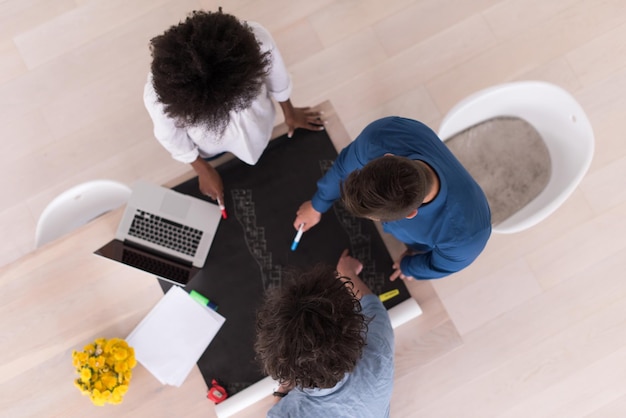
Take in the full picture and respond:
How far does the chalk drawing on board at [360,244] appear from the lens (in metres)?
1.19

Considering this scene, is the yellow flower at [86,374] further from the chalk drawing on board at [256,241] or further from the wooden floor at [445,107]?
the wooden floor at [445,107]

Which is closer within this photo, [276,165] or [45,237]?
[276,165]

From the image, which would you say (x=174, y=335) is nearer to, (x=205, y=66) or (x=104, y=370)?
(x=104, y=370)

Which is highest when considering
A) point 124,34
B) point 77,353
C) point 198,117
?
point 124,34

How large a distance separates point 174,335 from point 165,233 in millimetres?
275

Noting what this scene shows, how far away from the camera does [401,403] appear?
1.22m

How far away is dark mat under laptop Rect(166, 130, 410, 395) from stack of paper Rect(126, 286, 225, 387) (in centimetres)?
3

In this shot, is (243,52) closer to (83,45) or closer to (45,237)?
(45,237)

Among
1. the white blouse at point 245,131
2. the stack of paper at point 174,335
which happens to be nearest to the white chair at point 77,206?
the white blouse at point 245,131

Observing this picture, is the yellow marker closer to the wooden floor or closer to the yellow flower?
the wooden floor

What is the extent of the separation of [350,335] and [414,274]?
33 cm

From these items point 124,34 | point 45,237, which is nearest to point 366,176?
point 45,237

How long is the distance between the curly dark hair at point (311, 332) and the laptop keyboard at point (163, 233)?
33 cm

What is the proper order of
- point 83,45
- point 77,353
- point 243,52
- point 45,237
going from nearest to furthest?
point 243,52
point 77,353
point 45,237
point 83,45
